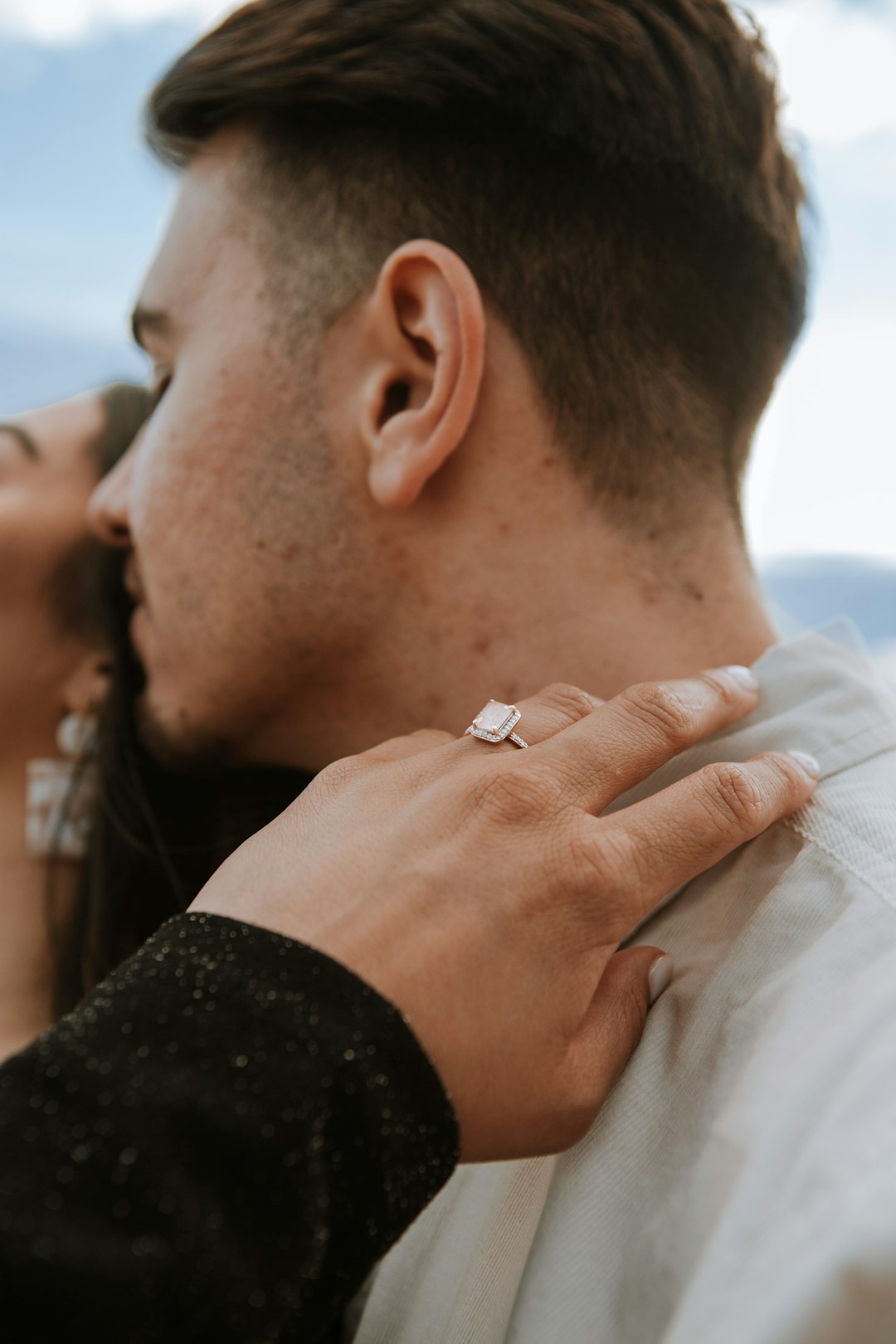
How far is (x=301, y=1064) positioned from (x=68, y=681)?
1296 millimetres

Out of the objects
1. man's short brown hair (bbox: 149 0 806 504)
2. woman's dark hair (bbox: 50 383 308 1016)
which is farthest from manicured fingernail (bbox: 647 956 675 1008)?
woman's dark hair (bbox: 50 383 308 1016)

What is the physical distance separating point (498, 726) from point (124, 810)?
982mm

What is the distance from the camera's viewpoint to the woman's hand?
624 mm

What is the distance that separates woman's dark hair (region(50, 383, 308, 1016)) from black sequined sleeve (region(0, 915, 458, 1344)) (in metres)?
0.96

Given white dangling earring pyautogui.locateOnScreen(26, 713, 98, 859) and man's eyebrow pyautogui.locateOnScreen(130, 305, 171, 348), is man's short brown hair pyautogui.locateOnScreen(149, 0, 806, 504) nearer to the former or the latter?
man's eyebrow pyautogui.locateOnScreen(130, 305, 171, 348)

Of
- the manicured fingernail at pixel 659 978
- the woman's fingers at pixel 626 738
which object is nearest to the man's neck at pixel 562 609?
the woman's fingers at pixel 626 738

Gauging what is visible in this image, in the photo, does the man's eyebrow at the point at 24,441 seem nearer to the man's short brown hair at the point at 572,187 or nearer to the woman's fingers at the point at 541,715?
the man's short brown hair at the point at 572,187

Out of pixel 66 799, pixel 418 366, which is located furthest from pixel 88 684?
pixel 418 366

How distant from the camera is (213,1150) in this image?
1.76 ft

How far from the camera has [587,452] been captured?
1.06 m

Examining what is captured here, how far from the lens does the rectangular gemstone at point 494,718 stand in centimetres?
79

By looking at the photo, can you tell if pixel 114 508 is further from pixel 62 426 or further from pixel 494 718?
pixel 494 718

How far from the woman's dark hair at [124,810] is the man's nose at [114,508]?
0.62 ft

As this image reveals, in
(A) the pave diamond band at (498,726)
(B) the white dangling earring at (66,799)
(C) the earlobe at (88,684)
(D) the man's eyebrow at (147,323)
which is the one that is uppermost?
(D) the man's eyebrow at (147,323)
